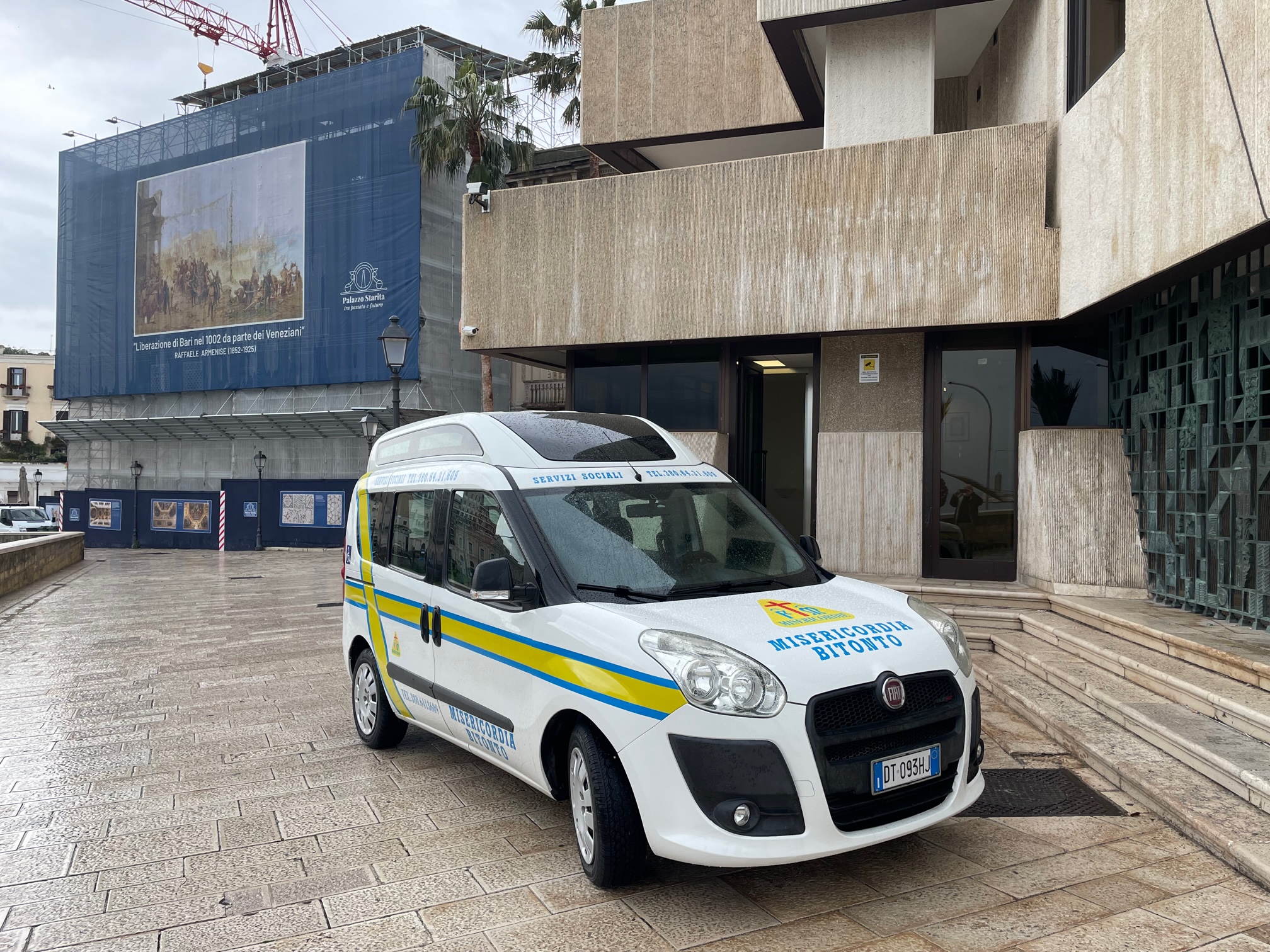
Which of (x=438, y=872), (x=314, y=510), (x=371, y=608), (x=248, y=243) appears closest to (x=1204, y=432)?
(x=371, y=608)

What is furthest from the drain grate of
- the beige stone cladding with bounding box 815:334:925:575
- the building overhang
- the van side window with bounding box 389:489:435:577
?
the building overhang

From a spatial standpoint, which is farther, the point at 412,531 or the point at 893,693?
the point at 412,531

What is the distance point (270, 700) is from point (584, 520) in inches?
182

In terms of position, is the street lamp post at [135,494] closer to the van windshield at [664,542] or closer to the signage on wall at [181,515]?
the signage on wall at [181,515]

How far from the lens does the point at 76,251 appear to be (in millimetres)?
41375

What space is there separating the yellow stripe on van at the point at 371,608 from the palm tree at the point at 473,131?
19.9 m

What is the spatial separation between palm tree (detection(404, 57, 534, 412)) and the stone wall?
11125mm

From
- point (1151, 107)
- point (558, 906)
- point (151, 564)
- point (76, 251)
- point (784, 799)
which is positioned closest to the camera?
point (784, 799)

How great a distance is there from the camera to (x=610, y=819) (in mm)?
3891

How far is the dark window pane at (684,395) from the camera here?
43.4 feet

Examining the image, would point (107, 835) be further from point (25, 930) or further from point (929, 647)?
point (929, 647)

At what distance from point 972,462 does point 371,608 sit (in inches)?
318

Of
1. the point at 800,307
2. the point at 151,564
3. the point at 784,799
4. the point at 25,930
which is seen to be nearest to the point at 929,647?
the point at 784,799

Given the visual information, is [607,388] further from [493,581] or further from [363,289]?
[363,289]
